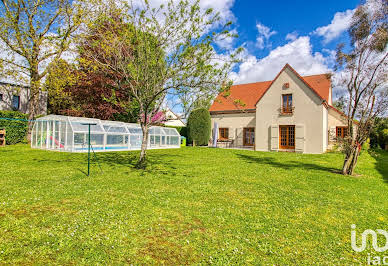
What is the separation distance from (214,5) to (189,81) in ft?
8.90

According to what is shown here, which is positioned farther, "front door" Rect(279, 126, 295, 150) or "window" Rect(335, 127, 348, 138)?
"front door" Rect(279, 126, 295, 150)

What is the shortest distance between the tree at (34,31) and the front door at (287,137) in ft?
59.0

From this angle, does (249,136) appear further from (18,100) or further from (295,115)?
(18,100)

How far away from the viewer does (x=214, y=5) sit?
767cm

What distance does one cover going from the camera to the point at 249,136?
72.6 ft

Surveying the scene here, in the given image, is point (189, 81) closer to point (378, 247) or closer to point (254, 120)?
point (378, 247)

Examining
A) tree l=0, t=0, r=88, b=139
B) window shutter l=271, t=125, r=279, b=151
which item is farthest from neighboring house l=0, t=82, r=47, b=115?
window shutter l=271, t=125, r=279, b=151

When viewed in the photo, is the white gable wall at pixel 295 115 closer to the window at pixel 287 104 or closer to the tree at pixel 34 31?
the window at pixel 287 104

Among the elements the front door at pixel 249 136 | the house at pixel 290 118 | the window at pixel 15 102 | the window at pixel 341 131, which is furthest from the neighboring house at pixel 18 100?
the window at pixel 341 131

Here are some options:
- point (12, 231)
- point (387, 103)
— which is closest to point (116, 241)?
point (12, 231)

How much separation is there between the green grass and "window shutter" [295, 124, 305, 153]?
38.3 feet

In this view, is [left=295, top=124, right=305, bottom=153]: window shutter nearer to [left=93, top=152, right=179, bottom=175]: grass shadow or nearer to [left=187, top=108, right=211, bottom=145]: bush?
[left=187, top=108, right=211, bottom=145]: bush

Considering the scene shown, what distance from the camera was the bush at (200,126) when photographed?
920 inches

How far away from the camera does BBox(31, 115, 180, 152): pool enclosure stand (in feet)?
47.1
